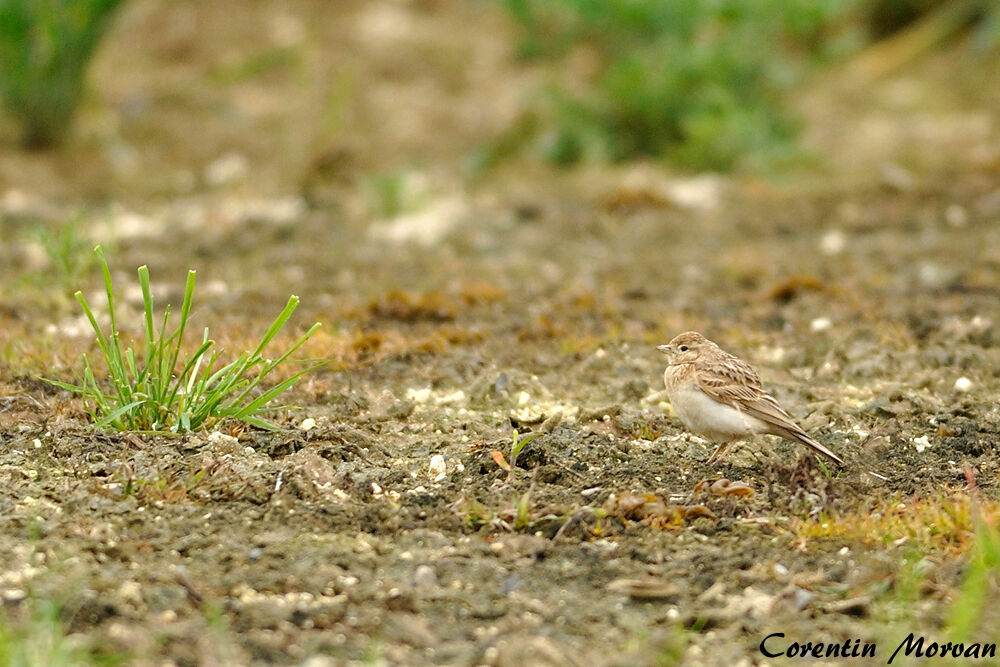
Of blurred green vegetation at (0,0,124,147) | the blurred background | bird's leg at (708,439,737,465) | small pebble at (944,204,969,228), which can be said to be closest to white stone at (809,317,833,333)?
bird's leg at (708,439,737,465)

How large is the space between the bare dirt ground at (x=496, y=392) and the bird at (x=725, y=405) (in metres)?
0.13

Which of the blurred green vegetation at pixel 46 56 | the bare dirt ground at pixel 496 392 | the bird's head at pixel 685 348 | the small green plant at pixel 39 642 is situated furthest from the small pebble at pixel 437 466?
the blurred green vegetation at pixel 46 56

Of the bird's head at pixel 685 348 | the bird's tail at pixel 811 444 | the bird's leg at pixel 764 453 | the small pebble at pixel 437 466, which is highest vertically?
the bird's head at pixel 685 348

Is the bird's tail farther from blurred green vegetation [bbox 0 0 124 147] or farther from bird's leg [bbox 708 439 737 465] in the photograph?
blurred green vegetation [bbox 0 0 124 147]

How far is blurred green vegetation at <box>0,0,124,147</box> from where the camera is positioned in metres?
10.4

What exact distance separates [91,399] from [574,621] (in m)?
2.69

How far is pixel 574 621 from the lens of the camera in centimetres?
365

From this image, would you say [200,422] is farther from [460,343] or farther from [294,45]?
[294,45]

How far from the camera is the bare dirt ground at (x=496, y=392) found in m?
3.68

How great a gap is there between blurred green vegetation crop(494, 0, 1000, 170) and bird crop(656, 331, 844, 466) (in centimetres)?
609

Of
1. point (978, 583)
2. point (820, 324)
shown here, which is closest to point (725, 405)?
point (978, 583)

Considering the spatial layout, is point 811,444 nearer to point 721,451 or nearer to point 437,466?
point 721,451

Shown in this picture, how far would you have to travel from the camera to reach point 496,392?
19.1 ft

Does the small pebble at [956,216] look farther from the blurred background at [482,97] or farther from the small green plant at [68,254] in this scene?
the small green plant at [68,254]
